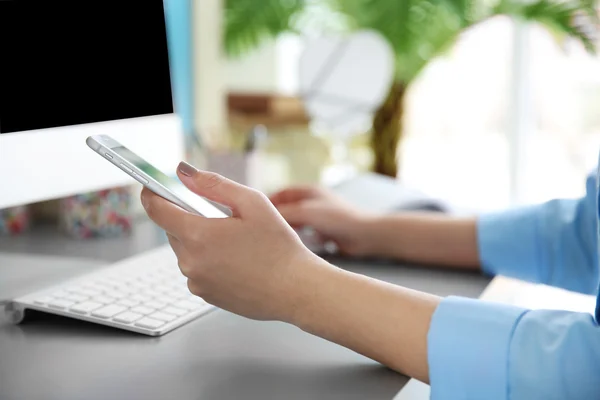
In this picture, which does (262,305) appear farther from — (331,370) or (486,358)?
(486,358)

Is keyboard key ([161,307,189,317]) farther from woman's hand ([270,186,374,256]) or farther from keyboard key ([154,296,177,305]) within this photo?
woman's hand ([270,186,374,256])

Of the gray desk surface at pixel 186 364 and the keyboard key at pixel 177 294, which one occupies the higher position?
the keyboard key at pixel 177 294

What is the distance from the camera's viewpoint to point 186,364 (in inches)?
22.6

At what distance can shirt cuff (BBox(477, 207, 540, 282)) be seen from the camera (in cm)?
90

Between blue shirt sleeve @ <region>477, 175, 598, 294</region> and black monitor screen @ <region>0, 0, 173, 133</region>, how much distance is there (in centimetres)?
46

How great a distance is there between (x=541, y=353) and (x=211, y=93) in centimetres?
144

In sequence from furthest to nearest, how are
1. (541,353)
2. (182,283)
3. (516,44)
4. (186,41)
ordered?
(516,44) → (186,41) → (182,283) → (541,353)

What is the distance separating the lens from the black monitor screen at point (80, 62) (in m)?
0.73

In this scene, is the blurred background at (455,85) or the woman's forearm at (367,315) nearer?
the woman's forearm at (367,315)

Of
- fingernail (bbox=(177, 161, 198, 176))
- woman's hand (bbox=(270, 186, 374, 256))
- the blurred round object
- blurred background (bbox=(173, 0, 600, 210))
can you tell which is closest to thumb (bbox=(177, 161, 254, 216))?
fingernail (bbox=(177, 161, 198, 176))

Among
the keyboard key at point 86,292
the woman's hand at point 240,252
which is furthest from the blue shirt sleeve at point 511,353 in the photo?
the keyboard key at point 86,292

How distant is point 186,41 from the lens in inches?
70.6

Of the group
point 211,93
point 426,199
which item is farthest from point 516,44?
point 426,199

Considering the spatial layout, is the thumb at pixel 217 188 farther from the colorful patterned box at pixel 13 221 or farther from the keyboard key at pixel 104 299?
the colorful patterned box at pixel 13 221
